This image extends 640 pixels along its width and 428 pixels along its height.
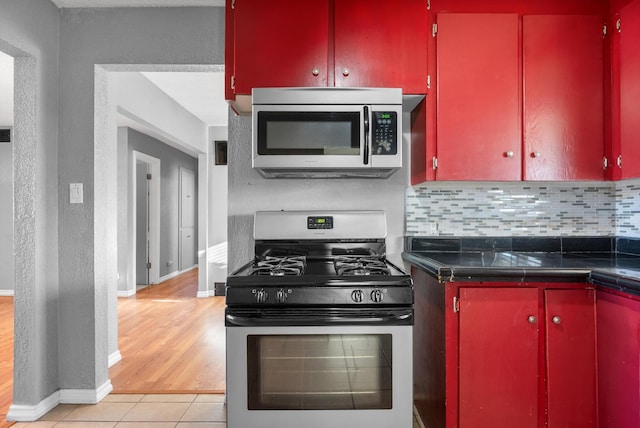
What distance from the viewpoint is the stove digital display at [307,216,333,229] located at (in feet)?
7.23

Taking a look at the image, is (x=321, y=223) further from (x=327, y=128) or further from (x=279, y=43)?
(x=279, y=43)

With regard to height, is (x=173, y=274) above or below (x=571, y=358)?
below

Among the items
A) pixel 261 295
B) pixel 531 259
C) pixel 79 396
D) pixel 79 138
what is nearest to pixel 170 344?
pixel 79 396

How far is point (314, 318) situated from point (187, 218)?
262 inches

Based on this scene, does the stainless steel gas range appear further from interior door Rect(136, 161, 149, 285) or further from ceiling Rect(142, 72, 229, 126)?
interior door Rect(136, 161, 149, 285)

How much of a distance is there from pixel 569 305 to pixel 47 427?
2.55 m

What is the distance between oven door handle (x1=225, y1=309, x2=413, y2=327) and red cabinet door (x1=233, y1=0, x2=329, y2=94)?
1055 millimetres

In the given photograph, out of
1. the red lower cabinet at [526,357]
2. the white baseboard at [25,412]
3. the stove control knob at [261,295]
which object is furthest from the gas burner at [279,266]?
the white baseboard at [25,412]

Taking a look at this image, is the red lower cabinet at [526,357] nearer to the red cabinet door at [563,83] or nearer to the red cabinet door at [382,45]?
the red cabinet door at [563,83]

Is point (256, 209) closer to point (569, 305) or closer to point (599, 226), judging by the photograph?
point (569, 305)

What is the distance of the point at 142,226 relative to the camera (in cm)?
625

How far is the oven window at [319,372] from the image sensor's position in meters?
1.59

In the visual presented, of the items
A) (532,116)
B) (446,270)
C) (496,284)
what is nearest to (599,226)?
(532,116)

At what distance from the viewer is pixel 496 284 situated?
1.69m
